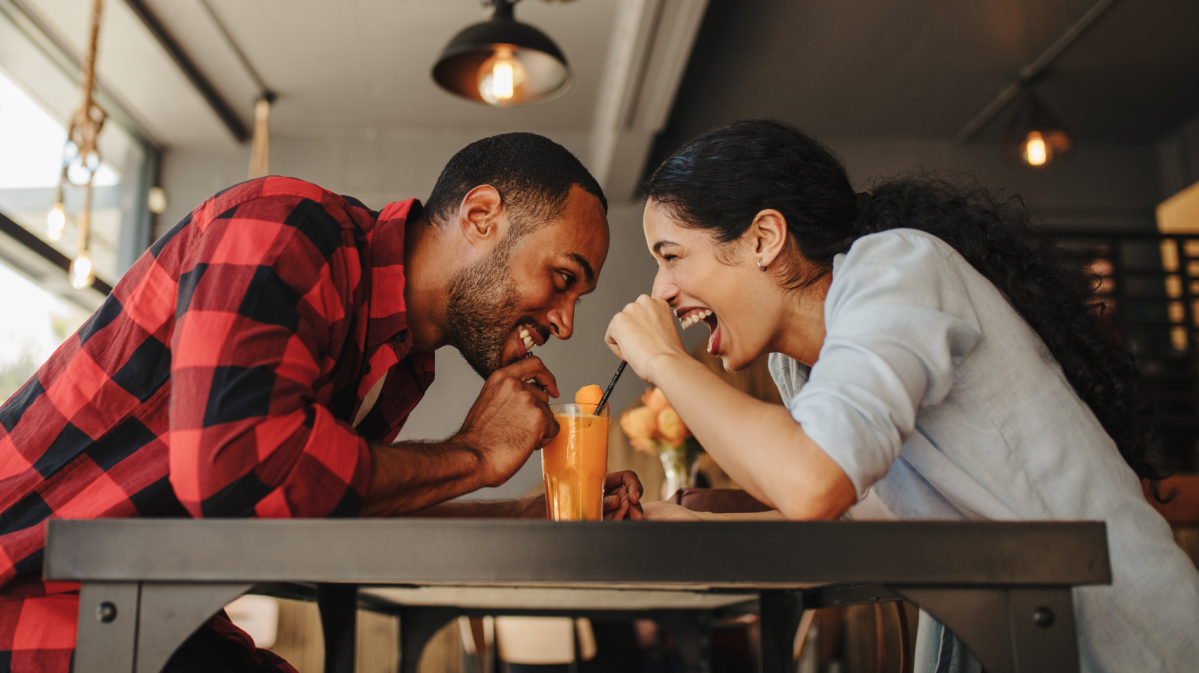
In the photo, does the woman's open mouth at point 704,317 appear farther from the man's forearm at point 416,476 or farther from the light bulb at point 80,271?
the light bulb at point 80,271

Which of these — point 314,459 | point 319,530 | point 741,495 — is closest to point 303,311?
point 314,459

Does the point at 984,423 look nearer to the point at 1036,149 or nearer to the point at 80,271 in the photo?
the point at 80,271

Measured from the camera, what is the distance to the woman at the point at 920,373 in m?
0.94

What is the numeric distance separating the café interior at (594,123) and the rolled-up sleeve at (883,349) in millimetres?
1704

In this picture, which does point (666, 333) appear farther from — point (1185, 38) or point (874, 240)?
point (1185, 38)

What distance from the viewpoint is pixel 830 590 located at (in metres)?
1.18

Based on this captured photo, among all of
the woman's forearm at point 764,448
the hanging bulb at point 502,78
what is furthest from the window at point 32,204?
the woman's forearm at point 764,448

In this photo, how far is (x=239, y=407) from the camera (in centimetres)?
88

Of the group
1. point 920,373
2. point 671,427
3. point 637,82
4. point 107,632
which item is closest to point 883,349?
point 920,373

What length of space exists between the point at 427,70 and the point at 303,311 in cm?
424

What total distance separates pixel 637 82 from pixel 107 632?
410 cm

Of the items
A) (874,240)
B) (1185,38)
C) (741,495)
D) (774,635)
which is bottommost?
(774,635)

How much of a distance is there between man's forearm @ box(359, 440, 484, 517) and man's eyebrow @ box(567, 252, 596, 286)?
1.95 feet

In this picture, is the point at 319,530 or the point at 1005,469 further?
the point at 1005,469
